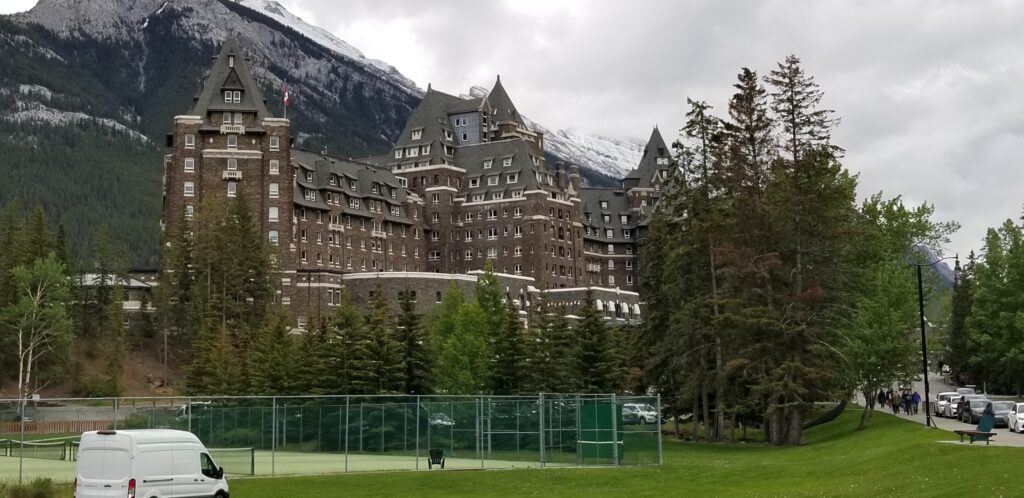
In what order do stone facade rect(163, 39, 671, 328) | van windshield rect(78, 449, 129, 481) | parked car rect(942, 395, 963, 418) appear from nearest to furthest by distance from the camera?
van windshield rect(78, 449, 129, 481), parked car rect(942, 395, 963, 418), stone facade rect(163, 39, 671, 328)

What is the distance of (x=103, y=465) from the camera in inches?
1280

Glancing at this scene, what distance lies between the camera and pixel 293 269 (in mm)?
129750

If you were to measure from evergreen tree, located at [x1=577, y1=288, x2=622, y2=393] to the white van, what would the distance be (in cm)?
4850

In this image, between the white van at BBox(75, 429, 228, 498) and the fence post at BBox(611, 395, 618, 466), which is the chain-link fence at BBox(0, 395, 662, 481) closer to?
the fence post at BBox(611, 395, 618, 466)

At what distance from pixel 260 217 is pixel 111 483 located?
94.9 metres

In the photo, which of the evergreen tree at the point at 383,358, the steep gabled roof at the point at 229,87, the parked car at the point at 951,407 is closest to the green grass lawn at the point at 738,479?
the parked car at the point at 951,407

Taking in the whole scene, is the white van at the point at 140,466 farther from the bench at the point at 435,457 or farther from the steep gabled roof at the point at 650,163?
the steep gabled roof at the point at 650,163

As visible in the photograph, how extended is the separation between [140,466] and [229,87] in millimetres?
96979

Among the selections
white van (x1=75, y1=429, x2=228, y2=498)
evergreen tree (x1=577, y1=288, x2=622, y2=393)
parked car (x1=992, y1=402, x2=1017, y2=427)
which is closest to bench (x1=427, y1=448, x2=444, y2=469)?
white van (x1=75, y1=429, x2=228, y2=498)

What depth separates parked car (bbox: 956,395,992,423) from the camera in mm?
61562

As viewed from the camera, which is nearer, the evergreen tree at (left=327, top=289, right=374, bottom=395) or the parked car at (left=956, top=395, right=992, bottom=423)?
the parked car at (left=956, top=395, right=992, bottom=423)

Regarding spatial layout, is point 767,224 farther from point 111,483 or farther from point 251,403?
point 111,483

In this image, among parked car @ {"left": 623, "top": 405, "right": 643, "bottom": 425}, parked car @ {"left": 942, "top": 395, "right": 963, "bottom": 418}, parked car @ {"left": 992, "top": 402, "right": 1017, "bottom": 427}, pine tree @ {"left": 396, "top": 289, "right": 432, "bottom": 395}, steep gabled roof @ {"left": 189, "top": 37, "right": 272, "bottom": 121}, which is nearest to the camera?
parked car @ {"left": 623, "top": 405, "right": 643, "bottom": 425}

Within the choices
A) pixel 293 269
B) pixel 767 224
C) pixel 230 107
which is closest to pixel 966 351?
pixel 767 224
